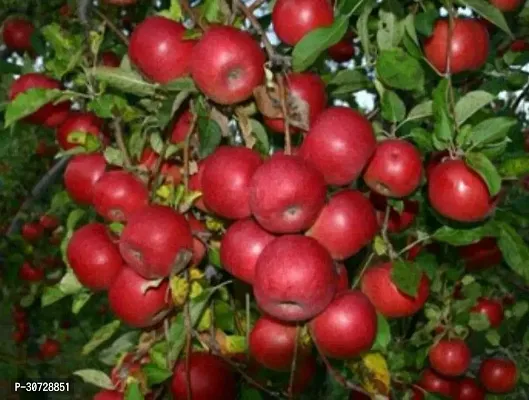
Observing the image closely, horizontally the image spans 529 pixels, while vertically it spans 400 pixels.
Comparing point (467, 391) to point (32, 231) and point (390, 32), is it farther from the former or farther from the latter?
point (32, 231)

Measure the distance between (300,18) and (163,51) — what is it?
0.59 ft

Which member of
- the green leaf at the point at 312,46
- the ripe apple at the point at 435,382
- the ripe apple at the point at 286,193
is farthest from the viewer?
the ripe apple at the point at 435,382

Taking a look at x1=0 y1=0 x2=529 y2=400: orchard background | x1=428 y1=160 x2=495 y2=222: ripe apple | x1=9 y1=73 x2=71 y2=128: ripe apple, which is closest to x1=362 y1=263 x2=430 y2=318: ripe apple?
x1=0 y1=0 x2=529 y2=400: orchard background

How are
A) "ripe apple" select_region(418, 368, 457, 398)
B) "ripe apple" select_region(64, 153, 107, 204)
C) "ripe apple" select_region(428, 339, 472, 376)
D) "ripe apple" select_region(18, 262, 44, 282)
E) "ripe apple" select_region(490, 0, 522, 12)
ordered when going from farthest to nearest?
"ripe apple" select_region(18, 262, 44, 282)
"ripe apple" select_region(418, 368, 457, 398)
"ripe apple" select_region(428, 339, 472, 376)
"ripe apple" select_region(490, 0, 522, 12)
"ripe apple" select_region(64, 153, 107, 204)

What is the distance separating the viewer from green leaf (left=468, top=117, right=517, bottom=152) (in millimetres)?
1017

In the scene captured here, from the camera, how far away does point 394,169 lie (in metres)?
0.98

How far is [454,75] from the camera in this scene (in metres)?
1.24

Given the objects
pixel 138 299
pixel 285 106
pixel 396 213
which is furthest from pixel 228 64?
pixel 396 213

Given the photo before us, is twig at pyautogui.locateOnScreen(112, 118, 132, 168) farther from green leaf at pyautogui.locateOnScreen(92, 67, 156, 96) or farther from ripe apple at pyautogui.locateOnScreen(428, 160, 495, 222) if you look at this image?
ripe apple at pyautogui.locateOnScreen(428, 160, 495, 222)

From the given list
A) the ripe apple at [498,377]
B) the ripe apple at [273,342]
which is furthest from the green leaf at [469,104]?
the ripe apple at [498,377]

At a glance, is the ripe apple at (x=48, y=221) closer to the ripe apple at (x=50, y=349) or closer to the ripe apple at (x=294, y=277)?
the ripe apple at (x=50, y=349)

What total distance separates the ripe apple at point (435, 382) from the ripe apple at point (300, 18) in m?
1.23

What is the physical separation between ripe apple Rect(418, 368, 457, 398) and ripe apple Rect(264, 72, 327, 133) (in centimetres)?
125

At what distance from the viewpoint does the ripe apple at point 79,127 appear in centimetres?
122
